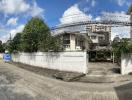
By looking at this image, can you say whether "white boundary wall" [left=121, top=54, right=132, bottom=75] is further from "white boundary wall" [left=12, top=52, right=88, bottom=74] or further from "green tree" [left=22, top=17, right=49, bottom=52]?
"green tree" [left=22, top=17, right=49, bottom=52]

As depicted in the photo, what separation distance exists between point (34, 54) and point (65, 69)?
26.5 ft

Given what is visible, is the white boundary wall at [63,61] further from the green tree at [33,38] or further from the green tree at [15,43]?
the green tree at [15,43]

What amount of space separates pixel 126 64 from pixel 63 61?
5.60m

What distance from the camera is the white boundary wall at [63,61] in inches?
700

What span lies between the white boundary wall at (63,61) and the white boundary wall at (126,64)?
2806 millimetres

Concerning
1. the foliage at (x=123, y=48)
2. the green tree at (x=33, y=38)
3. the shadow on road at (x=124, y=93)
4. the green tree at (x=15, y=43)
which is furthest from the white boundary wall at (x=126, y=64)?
the green tree at (x=15, y=43)

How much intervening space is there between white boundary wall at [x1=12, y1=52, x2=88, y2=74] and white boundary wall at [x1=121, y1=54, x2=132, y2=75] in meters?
2.81

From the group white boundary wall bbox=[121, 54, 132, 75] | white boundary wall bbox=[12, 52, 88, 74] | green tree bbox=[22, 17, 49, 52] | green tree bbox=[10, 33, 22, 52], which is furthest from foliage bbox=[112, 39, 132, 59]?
green tree bbox=[10, 33, 22, 52]

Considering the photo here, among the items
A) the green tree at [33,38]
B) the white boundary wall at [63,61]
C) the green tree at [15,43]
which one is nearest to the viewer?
the white boundary wall at [63,61]

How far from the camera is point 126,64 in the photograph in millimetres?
16922

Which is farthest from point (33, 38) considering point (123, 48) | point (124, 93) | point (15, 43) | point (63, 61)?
point (124, 93)

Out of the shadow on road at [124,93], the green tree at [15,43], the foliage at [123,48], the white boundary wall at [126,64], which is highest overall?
the green tree at [15,43]

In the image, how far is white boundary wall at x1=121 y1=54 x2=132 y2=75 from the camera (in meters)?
16.9

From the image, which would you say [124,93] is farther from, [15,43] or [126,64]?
[15,43]
